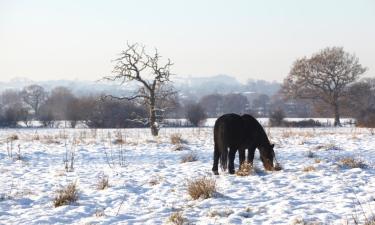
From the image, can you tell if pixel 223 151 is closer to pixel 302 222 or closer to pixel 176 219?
pixel 176 219

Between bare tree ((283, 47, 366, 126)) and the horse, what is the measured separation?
1669 inches

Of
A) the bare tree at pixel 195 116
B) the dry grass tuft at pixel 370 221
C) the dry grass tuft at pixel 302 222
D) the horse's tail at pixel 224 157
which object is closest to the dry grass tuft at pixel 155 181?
the horse's tail at pixel 224 157

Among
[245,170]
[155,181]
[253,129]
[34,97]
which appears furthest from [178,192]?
[34,97]

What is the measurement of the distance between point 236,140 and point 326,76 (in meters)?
44.3

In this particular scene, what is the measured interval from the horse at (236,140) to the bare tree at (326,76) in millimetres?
42403

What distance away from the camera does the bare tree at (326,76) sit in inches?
1960

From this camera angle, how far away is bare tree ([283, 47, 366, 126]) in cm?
4978

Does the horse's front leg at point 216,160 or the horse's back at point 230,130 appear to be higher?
the horse's back at point 230,130

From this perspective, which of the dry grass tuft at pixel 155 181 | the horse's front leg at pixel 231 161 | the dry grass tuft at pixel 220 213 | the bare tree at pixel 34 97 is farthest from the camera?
the bare tree at pixel 34 97

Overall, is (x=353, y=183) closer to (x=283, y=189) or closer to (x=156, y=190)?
(x=283, y=189)

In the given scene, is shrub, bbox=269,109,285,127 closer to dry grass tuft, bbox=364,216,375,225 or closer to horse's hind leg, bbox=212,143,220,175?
horse's hind leg, bbox=212,143,220,175

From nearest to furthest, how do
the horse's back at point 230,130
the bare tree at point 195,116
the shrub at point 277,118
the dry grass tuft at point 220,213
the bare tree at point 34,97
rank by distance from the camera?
the dry grass tuft at point 220,213 < the horse's back at point 230,130 < the shrub at point 277,118 < the bare tree at point 195,116 < the bare tree at point 34,97

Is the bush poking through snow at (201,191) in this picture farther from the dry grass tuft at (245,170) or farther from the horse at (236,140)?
the horse at (236,140)

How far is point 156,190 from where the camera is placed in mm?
7418
